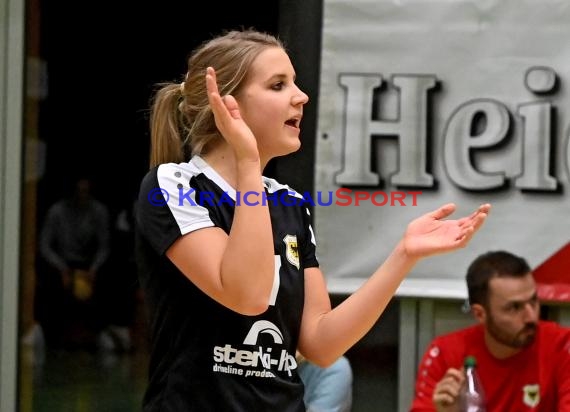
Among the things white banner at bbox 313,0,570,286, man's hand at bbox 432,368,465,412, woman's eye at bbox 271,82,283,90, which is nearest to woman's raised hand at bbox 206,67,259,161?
woman's eye at bbox 271,82,283,90

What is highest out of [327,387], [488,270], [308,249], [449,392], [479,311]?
[308,249]

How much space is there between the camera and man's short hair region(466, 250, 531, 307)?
4.07m

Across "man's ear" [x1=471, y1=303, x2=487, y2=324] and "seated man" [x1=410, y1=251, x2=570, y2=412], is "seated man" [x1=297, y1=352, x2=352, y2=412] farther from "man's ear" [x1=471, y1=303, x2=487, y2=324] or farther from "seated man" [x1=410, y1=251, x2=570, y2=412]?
"man's ear" [x1=471, y1=303, x2=487, y2=324]

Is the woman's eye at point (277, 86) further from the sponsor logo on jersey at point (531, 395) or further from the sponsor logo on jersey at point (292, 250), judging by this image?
the sponsor logo on jersey at point (531, 395)

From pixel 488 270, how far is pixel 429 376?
0.46m

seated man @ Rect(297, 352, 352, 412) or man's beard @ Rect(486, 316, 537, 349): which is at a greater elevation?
man's beard @ Rect(486, 316, 537, 349)

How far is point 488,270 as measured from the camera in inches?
161

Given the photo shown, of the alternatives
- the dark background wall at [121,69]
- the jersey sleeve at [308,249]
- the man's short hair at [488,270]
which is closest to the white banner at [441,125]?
the dark background wall at [121,69]

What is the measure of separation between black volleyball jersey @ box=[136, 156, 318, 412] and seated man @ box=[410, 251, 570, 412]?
5.78 ft

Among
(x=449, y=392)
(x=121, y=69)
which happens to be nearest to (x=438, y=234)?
(x=449, y=392)

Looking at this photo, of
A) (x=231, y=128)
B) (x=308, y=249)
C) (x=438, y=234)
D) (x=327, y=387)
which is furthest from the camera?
(x=327, y=387)

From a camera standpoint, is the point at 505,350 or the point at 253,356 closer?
the point at 253,356

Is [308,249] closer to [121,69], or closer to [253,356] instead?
[253,356]

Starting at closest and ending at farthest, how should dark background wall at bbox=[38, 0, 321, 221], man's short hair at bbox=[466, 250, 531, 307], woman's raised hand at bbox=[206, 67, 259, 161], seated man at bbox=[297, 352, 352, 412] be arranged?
woman's raised hand at bbox=[206, 67, 259, 161]
man's short hair at bbox=[466, 250, 531, 307]
seated man at bbox=[297, 352, 352, 412]
dark background wall at bbox=[38, 0, 321, 221]
